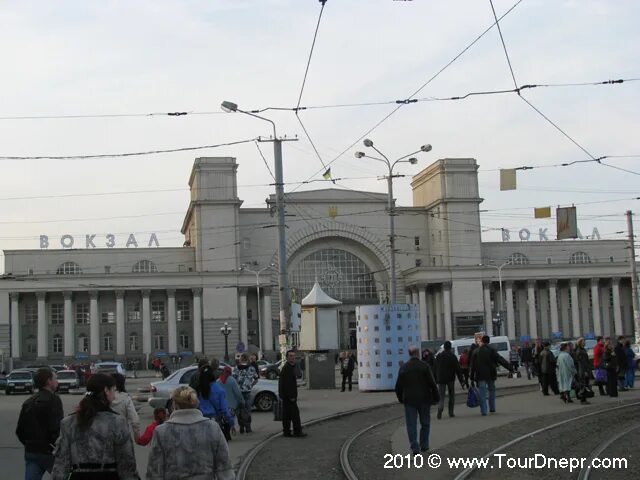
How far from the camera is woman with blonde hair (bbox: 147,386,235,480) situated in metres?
6.25

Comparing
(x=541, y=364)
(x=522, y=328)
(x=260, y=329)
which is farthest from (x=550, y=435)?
(x=522, y=328)

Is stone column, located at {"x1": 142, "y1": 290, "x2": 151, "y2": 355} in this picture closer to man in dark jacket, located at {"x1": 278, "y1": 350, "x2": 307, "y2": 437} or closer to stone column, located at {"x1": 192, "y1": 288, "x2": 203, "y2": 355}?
stone column, located at {"x1": 192, "y1": 288, "x2": 203, "y2": 355}

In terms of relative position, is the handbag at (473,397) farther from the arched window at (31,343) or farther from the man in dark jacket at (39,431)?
the arched window at (31,343)

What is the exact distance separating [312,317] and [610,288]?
6192cm

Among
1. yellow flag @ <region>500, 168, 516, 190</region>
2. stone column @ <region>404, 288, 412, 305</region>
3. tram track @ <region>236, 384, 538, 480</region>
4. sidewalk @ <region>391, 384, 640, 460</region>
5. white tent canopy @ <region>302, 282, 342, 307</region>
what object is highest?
yellow flag @ <region>500, 168, 516, 190</region>

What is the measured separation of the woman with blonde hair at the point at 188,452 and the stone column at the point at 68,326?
269ft

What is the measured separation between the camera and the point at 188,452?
6.26m

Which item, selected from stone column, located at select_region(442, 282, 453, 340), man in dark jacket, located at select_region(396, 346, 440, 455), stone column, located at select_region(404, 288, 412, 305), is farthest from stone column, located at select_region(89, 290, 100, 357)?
man in dark jacket, located at select_region(396, 346, 440, 455)

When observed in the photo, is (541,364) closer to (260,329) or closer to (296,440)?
(296,440)

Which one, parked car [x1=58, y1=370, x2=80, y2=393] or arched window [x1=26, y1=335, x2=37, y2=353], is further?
arched window [x1=26, y1=335, x2=37, y2=353]

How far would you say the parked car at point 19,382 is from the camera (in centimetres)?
4819

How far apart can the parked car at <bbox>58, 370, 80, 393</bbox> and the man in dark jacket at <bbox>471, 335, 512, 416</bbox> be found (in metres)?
32.4

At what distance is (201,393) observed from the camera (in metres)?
13.9

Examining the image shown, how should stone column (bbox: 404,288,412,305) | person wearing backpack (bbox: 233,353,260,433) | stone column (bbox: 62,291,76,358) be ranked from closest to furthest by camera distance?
person wearing backpack (bbox: 233,353,260,433)
stone column (bbox: 62,291,76,358)
stone column (bbox: 404,288,412,305)
